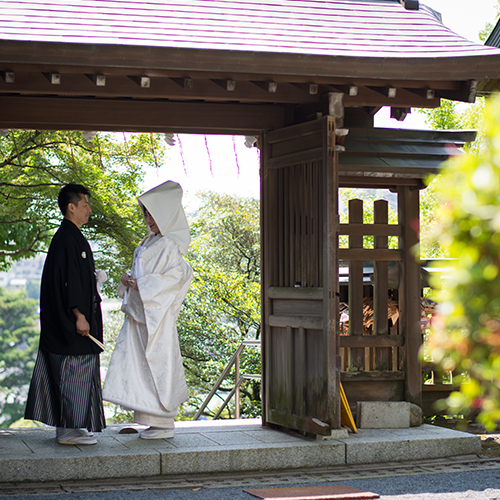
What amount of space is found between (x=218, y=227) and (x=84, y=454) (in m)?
13.8

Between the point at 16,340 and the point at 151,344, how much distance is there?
1619 inches

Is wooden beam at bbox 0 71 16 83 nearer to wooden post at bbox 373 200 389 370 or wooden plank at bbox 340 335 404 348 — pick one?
wooden post at bbox 373 200 389 370

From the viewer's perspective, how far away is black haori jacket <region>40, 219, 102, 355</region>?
167 inches

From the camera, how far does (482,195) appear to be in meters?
1.19

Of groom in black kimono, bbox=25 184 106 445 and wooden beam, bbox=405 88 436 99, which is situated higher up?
wooden beam, bbox=405 88 436 99

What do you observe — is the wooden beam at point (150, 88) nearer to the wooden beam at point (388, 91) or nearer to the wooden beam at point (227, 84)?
the wooden beam at point (227, 84)

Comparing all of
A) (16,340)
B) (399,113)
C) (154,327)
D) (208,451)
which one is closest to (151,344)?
(154,327)

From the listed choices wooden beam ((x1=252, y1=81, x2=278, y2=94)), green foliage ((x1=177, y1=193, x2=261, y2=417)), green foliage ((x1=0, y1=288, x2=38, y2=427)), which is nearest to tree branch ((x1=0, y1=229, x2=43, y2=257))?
green foliage ((x1=177, y1=193, x2=261, y2=417))

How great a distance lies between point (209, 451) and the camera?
4.16 m

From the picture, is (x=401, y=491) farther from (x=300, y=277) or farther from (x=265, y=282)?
(x=265, y=282)

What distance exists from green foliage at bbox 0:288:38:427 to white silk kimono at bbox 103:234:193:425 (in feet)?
123

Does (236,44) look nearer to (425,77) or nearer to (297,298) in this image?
(425,77)

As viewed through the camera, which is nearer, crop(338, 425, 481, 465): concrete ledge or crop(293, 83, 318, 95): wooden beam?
crop(338, 425, 481, 465): concrete ledge

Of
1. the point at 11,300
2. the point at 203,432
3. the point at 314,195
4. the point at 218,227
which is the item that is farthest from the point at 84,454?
the point at 11,300
